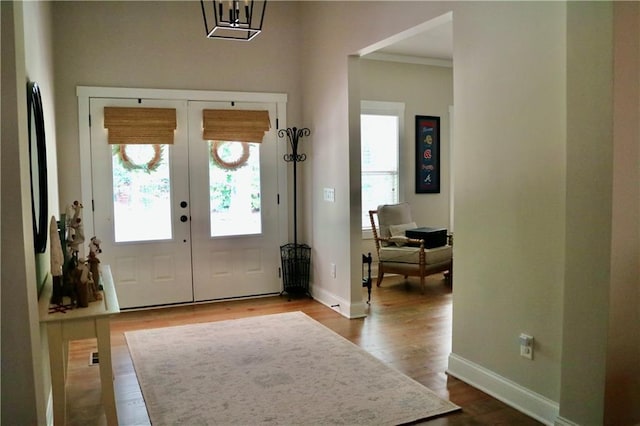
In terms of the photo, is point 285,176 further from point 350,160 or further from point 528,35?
point 528,35

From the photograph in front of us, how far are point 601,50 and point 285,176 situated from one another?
12.3 ft

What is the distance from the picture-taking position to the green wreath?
16.4 ft

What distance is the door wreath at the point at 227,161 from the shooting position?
210 inches

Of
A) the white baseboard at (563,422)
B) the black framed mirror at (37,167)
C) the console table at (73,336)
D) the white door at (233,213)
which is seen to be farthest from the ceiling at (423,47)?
the console table at (73,336)

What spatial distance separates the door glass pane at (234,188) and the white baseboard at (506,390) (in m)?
2.80

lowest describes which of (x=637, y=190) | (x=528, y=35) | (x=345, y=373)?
(x=345, y=373)

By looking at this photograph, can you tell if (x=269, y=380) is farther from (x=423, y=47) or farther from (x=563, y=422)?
(x=423, y=47)

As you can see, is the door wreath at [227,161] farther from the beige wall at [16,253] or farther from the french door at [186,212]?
the beige wall at [16,253]

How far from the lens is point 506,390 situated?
2979 millimetres

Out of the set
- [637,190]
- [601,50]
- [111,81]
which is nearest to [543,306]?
[637,190]

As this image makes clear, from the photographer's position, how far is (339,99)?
15.9 feet

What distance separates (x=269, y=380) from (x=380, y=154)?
4.01 m

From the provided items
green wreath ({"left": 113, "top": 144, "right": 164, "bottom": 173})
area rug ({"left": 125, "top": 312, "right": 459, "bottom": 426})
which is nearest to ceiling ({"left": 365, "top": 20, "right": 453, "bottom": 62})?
green wreath ({"left": 113, "top": 144, "right": 164, "bottom": 173})

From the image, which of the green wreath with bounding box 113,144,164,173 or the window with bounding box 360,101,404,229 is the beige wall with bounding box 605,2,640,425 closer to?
the green wreath with bounding box 113,144,164,173
